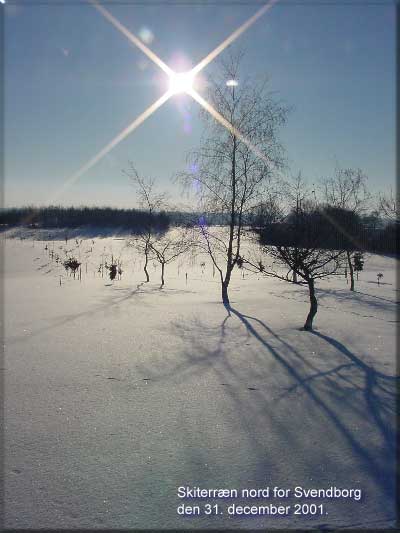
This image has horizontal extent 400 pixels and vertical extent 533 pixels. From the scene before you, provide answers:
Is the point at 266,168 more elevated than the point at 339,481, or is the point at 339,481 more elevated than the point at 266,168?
the point at 266,168

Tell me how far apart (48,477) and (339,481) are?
6.95 ft

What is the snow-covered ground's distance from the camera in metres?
2.26

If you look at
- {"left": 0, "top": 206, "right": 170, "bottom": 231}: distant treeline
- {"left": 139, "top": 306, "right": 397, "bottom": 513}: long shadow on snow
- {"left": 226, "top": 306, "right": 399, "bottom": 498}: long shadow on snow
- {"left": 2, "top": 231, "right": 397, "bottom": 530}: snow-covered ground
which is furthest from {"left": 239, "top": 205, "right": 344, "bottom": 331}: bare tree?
{"left": 0, "top": 206, "right": 170, "bottom": 231}: distant treeline

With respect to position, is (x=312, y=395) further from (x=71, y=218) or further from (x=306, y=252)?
(x=71, y=218)

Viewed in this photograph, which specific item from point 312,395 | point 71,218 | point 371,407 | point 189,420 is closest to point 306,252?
point 312,395

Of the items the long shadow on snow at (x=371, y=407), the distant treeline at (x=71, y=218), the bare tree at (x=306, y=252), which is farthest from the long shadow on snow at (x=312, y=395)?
the distant treeline at (x=71, y=218)

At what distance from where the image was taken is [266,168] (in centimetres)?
975

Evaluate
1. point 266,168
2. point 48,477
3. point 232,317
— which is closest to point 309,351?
point 232,317

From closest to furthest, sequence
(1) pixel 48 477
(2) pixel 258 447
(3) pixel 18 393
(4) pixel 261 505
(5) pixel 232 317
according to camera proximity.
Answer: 1. (4) pixel 261 505
2. (1) pixel 48 477
3. (2) pixel 258 447
4. (3) pixel 18 393
5. (5) pixel 232 317

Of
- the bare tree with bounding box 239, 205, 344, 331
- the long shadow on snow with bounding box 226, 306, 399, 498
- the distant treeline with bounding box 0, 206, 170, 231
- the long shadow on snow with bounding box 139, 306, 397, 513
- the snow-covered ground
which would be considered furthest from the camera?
the distant treeline with bounding box 0, 206, 170, 231

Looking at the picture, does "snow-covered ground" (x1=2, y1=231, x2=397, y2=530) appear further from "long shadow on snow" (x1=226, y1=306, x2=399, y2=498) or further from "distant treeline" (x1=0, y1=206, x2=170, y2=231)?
"distant treeline" (x1=0, y1=206, x2=170, y2=231)

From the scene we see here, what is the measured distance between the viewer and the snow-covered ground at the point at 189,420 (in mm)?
2258

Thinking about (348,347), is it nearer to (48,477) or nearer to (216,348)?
(216,348)

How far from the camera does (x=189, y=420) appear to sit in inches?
127
